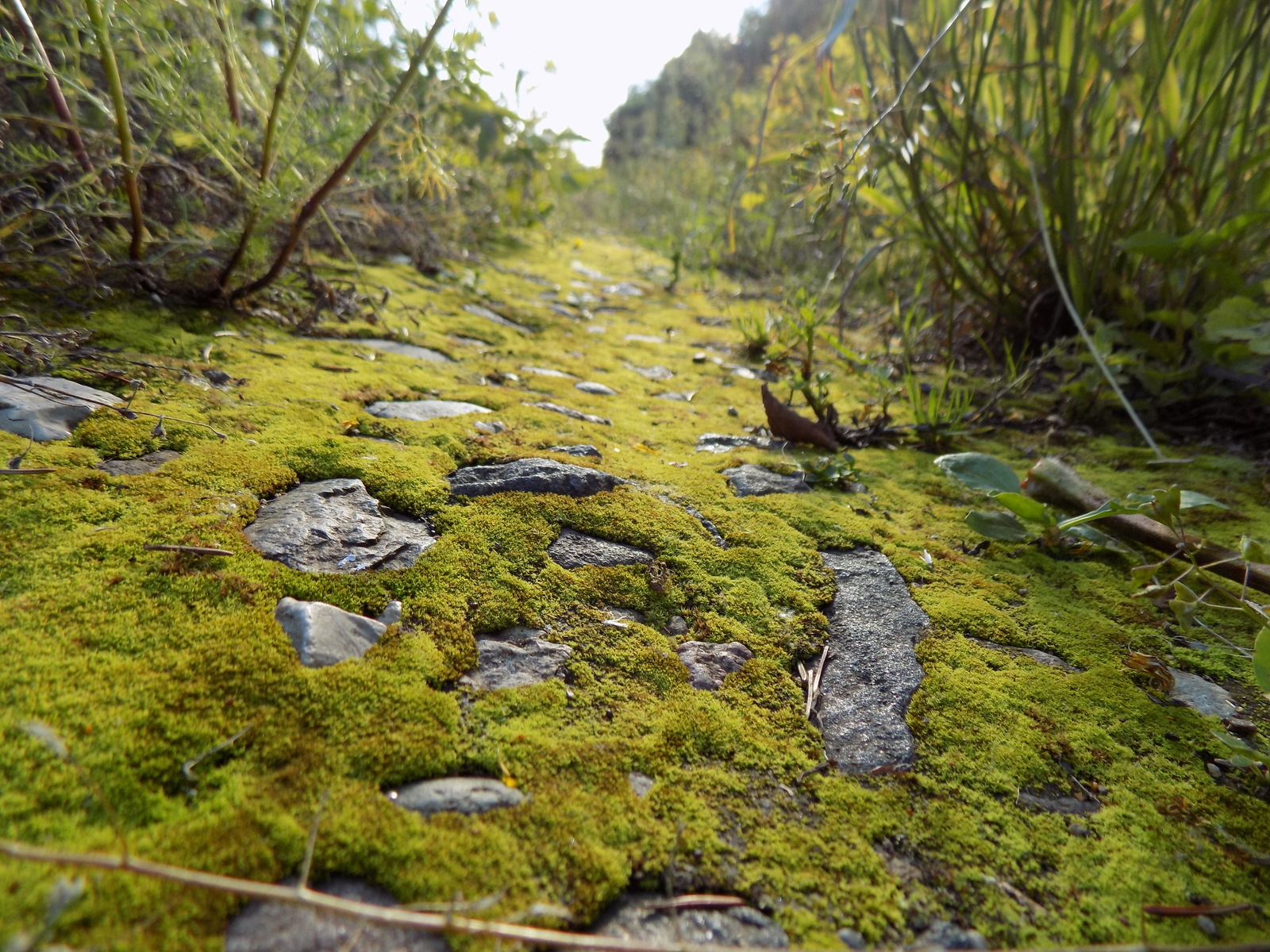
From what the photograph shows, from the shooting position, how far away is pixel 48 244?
2527mm

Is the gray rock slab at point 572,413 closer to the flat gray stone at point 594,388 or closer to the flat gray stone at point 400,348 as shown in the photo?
the flat gray stone at point 594,388

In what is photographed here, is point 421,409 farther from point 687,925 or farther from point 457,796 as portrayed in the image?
point 687,925

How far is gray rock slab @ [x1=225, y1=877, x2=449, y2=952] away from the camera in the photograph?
0.81 metres

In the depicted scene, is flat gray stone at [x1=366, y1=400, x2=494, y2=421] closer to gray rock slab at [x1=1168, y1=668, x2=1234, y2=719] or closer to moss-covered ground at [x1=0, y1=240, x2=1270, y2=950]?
moss-covered ground at [x1=0, y1=240, x2=1270, y2=950]

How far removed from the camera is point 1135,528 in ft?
6.35

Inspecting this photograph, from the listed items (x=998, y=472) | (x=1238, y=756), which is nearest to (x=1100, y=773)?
(x=1238, y=756)

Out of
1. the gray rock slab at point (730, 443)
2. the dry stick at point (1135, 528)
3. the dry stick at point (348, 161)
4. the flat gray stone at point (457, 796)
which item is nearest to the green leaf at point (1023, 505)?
the dry stick at point (1135, 528)

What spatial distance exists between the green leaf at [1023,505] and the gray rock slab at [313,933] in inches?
71.8

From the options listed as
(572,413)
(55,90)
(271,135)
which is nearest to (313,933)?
(572,413)

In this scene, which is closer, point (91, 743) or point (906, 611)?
point (91, 743)

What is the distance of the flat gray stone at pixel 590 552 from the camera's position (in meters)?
1.77

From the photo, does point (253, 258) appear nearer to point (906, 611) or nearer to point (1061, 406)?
point (906, 611)

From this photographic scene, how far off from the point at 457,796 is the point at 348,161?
7.21 ft

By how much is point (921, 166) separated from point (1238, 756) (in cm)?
295
